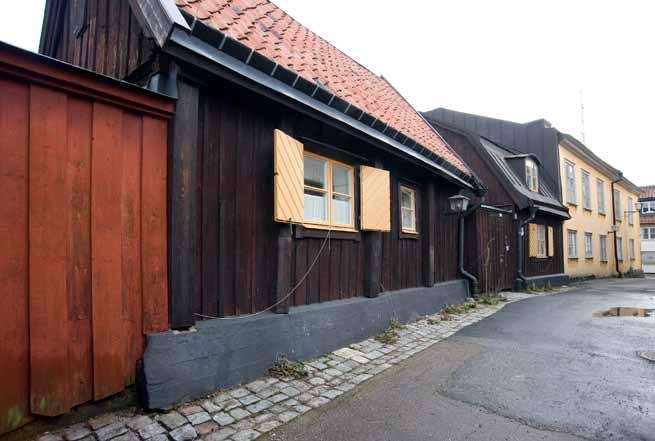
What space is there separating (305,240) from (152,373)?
2319 mm

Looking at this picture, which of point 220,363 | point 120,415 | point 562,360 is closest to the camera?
point 120,415

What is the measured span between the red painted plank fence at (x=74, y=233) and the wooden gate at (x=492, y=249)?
354 inches

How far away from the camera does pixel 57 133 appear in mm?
2619

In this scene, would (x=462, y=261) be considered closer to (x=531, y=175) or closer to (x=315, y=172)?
(x=315, y=172)

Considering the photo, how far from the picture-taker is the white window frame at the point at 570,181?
54.7 ft

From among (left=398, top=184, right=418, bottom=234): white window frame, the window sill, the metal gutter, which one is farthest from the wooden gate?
the window sill

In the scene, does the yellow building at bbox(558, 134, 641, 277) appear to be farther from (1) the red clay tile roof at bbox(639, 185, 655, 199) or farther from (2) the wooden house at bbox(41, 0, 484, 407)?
(2) the wooden house at bbox(41, 0, 484, 407)

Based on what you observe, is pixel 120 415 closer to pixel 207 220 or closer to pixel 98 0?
pixel 207 220

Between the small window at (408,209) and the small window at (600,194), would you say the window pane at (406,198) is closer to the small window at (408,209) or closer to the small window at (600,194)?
the small window at (408,209)

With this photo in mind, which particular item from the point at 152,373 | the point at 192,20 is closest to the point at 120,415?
the point at 152,373

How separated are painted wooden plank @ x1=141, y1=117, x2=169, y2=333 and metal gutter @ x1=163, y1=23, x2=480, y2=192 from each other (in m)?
0.67

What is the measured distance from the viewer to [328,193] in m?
5.13

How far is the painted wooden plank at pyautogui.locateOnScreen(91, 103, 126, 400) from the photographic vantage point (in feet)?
9.05

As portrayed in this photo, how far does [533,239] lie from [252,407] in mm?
12572
